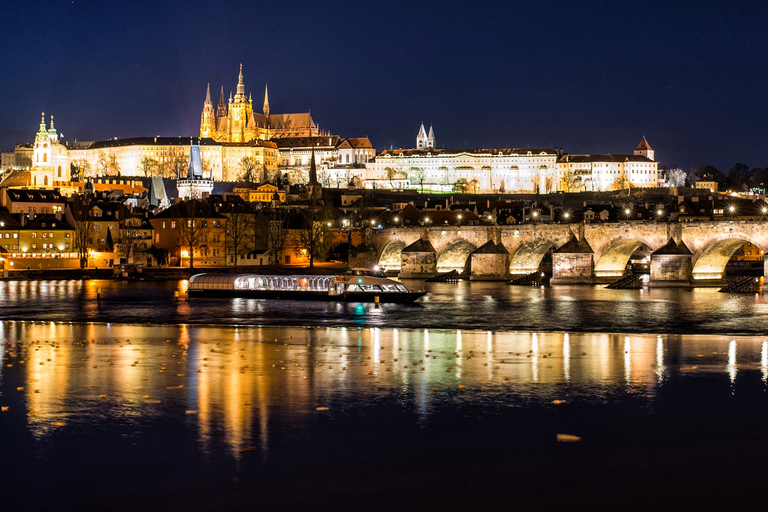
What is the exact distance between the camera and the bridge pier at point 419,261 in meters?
69.5

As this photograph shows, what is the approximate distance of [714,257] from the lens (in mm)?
57375

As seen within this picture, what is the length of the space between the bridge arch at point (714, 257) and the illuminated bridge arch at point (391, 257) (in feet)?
84.0

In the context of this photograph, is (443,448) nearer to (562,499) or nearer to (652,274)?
(562,499)

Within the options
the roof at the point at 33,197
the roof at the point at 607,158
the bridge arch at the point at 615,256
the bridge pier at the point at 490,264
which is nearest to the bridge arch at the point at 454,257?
the bridge pier at the point at 490,264

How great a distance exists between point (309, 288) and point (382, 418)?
31.7 metres

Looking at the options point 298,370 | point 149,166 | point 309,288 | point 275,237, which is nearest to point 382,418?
point 298,370

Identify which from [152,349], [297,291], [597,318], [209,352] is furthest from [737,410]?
[297,291]

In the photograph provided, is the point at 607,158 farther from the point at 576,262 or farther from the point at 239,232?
the point at 576,262

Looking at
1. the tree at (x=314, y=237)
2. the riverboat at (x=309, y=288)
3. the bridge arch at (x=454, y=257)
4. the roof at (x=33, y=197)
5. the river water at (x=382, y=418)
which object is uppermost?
the roof at (x=33, y=197)

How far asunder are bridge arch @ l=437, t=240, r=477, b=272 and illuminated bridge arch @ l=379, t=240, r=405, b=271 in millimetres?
4391

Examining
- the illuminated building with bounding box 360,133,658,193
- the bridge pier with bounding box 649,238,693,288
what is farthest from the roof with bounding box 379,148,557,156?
the bridge pier with bounding box 649,238,693,288

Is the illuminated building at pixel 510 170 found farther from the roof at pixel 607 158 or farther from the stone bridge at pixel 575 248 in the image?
→ the stone bridge at pixel 575 248

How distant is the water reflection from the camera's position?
56.0 ft

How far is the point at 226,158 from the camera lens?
19750 cm
